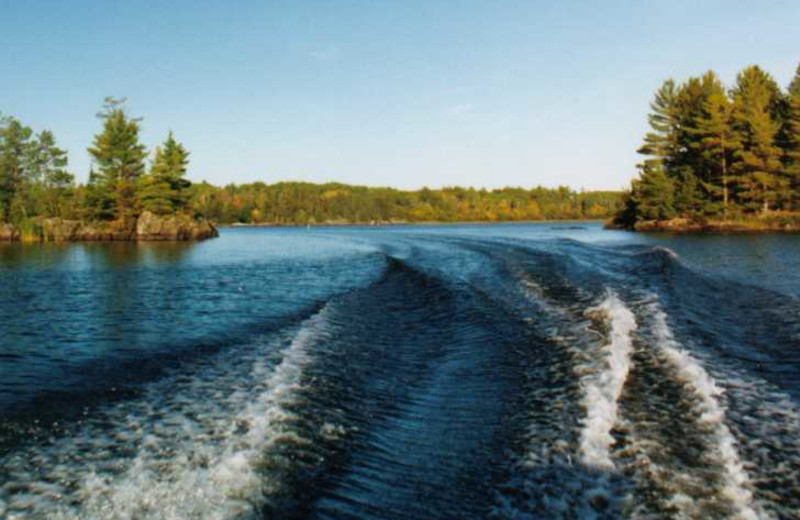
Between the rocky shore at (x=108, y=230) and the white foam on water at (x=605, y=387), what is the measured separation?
217ft

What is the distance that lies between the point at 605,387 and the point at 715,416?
146 cm

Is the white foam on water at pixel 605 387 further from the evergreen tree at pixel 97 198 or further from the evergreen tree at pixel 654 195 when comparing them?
the evergreen tree at pixel 97 198

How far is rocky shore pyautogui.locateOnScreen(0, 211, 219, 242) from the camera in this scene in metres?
64.4

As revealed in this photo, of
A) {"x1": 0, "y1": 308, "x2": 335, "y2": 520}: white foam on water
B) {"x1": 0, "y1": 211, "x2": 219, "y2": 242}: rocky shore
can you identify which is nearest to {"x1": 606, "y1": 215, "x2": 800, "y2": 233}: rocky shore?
{"x1": 0, "y1": 308, "x2": 335, "y2": 520}: white foam on water

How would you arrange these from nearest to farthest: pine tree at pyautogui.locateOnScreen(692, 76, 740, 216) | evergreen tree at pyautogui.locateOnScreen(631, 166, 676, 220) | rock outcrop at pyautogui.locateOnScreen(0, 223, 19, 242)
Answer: pine tree at pyautogui.locateOnScreen(692, 76, 740, 216) → rock outcrop at pyautogui.locateOnScreen(0, 223, 19, 242) → evergreen tree at pyautogui.locateOnScreen(631, 166, 676, 220)

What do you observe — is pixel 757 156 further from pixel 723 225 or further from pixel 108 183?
pixel 108 183

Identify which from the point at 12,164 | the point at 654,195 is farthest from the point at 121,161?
the point at 654,195

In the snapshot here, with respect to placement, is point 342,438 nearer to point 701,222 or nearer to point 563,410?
point 563,410

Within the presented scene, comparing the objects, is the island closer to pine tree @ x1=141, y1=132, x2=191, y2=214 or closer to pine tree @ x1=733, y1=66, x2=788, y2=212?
pine tree @ x1=141, y1=132, x2=191, y2=214

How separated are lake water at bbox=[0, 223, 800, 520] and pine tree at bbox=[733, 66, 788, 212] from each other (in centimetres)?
5146

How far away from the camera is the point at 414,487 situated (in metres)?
5.16

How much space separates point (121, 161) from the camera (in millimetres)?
72188

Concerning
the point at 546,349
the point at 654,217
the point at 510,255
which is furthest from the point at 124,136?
the point at 546,349

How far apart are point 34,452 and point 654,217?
238 feet
